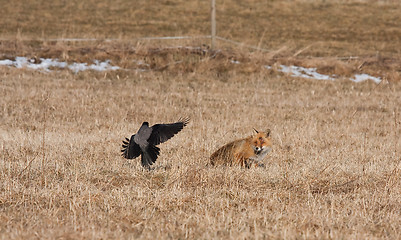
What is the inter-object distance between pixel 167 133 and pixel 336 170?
2.28 m

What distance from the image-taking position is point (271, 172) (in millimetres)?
6383

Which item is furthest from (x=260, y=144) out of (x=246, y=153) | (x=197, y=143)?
(x=197, y=143)

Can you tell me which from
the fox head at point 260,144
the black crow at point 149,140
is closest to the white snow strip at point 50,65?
the fox head at point 260,144

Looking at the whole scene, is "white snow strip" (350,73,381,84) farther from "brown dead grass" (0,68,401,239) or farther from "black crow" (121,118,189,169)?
"black crow" (121,118,189,169)

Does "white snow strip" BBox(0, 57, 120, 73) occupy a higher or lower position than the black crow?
lower

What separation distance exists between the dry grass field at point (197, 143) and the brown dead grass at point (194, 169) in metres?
0.02

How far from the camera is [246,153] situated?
22.5 ft

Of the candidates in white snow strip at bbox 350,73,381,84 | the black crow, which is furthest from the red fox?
white snow strip at bbox 350,73,381,84

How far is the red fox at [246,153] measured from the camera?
680 centimetres

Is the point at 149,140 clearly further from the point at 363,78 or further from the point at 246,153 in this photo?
the point at 363,78

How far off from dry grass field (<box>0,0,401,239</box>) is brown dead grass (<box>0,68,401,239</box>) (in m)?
0.02

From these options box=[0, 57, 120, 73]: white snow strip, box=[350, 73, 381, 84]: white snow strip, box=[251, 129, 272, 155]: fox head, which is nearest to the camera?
box=[251, 129, 272, 155]: fox head

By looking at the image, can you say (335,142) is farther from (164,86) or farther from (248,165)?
(164,86)

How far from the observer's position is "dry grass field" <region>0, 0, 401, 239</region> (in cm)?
444
